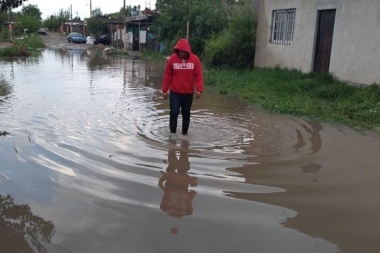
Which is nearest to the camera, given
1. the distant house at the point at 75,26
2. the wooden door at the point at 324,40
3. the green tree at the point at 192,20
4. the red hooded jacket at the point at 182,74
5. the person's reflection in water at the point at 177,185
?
the person's reflection in water at the point at 177,185

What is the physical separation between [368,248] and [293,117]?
5.61m

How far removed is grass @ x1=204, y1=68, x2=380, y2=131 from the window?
1.20 meters

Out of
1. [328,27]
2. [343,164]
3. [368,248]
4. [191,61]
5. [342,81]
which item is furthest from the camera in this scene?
[328,27]

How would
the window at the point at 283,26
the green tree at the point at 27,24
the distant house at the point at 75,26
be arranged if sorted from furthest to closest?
the distant house at the point at 75,26
the green tree at the point at 27,24
the window at the point at 283,26

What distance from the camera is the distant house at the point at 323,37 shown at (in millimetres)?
10719

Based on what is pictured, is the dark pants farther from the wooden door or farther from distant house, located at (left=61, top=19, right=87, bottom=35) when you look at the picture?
distant house, located at (left=61, top=19, right=87, bottom=35)

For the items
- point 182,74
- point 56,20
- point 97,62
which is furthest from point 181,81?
point 56,20

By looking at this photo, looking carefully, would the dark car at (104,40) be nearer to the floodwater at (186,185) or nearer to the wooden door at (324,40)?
the wooden door at (324,40)

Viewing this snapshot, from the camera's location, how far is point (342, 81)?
11.7 metres

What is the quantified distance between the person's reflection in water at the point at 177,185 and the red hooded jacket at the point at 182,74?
1339 millimetres

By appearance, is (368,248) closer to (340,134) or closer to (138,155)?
(138,155)

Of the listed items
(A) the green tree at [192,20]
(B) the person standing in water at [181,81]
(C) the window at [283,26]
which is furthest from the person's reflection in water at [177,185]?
(A) the green tree at [192,20]

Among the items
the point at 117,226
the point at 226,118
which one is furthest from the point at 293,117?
the point at 117,226

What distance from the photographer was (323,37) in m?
12.8
